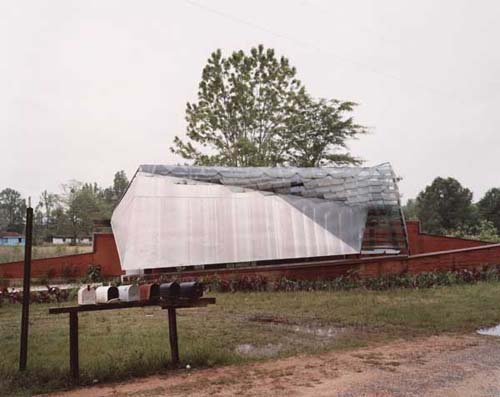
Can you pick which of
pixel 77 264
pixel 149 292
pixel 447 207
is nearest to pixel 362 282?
pixel 149 292

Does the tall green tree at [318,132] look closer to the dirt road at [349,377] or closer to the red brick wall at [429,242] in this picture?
the red brick wall at [429,242]

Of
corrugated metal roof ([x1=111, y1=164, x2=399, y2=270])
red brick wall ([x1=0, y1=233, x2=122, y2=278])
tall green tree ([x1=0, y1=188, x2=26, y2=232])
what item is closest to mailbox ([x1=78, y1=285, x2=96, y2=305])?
corrugated metal roof ([x1=111, y1=164, x2=399, y2=270])

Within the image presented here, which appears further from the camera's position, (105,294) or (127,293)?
(127,293)

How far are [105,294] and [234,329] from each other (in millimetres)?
3234

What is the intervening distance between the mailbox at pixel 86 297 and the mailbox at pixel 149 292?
577 mm

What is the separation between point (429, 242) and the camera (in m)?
23.2

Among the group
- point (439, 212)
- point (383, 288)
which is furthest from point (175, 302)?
point (439, 212)

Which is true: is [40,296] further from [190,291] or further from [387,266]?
[387,266]

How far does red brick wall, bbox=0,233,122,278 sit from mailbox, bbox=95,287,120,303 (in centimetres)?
1419

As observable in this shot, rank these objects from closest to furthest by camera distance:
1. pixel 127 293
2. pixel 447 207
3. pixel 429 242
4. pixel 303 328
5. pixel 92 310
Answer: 1. pixel 92 310
2. pixel 127 293
3. pixel 303 328
4. pixel 429 242
5. pixel 447 207

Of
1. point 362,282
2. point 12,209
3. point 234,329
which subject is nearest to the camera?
point 234,329

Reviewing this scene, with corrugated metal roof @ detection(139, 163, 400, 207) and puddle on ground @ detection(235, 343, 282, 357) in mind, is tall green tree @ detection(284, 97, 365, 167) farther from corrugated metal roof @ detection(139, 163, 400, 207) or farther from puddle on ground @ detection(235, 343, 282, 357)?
puddle on ground @ detection(235, 343, 282, 357)

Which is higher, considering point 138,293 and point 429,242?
point 429,242

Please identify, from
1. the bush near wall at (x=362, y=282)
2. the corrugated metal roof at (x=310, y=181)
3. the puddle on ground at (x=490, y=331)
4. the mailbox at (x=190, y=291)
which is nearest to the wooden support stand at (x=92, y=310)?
the mailbox at (x=190, y=291)
